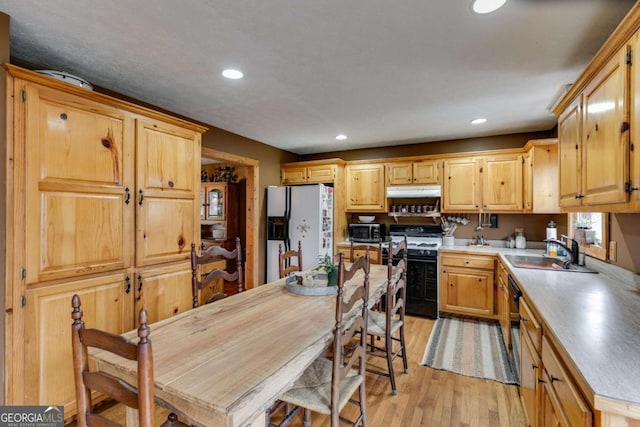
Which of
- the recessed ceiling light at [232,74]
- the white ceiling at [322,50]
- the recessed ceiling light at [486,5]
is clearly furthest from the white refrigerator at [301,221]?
the recessed ceiling light at [486,5]

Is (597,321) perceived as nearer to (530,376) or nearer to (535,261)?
(530,376)

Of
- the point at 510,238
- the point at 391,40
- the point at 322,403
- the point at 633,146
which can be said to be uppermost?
the point at 391,40

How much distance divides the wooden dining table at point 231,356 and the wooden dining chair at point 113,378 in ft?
0.35

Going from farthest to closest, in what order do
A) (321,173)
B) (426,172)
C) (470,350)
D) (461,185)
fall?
1. (321,173)
2. (426,172)
3. (461,185)
4. (470,350)

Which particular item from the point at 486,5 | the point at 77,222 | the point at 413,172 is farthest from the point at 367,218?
the point at 77,222

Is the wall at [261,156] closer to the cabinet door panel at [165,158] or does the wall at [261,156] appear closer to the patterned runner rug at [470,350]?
the cabinet door panel at [165,158]

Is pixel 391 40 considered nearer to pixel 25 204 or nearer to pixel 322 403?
Result: pixel 322 403

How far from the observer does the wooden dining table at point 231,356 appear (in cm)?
96

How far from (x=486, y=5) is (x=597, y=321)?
5.12ft

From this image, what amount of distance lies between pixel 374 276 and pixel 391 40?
177 cm

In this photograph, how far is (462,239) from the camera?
14.3 feet

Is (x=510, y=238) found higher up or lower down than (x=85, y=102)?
lower down

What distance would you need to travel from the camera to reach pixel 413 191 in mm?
4348

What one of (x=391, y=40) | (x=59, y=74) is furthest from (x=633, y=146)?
(x=59, y=74)
